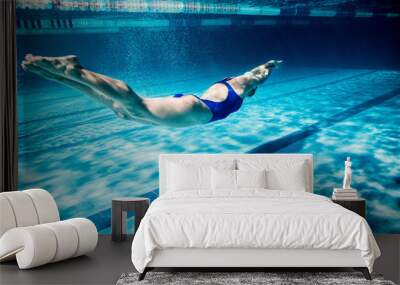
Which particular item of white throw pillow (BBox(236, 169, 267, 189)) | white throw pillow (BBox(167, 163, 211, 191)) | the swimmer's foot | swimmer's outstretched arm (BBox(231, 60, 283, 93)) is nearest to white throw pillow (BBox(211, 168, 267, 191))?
white throw pillow (BBox(236, 169, 267, 189))

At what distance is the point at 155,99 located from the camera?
795cm

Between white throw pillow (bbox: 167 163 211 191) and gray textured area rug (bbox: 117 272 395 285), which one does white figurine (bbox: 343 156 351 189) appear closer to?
white throw pillow (bbox: 167 163 211 191)

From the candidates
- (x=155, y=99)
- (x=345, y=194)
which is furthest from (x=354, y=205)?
(x=155, y=99)

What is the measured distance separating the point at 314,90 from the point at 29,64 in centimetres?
344

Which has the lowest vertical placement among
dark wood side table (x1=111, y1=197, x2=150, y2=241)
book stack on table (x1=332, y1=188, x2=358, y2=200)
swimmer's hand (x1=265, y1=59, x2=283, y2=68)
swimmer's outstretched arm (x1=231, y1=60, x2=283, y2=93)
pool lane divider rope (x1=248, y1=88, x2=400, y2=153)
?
dark wood side table (x1=111, y1=197, x2=150, y2=241)

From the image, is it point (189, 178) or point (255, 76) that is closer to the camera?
point (189, 178)

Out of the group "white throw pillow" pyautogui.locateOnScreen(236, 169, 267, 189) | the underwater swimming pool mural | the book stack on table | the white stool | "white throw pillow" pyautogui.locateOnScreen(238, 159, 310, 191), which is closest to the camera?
the white stool

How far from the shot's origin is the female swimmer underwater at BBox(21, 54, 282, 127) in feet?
26.0

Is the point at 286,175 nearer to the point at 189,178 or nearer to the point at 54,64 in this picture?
the point at 189,178

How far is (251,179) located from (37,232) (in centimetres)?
242

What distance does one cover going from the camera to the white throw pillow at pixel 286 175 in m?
7.11

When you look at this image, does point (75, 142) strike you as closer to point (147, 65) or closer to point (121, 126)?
point (121, 126)

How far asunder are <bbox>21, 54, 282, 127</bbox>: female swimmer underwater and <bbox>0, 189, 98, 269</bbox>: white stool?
1.90 meters

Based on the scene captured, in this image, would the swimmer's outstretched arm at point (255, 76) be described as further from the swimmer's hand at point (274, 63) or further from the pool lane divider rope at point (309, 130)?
the pool lane divider rope at point (309, 130)
